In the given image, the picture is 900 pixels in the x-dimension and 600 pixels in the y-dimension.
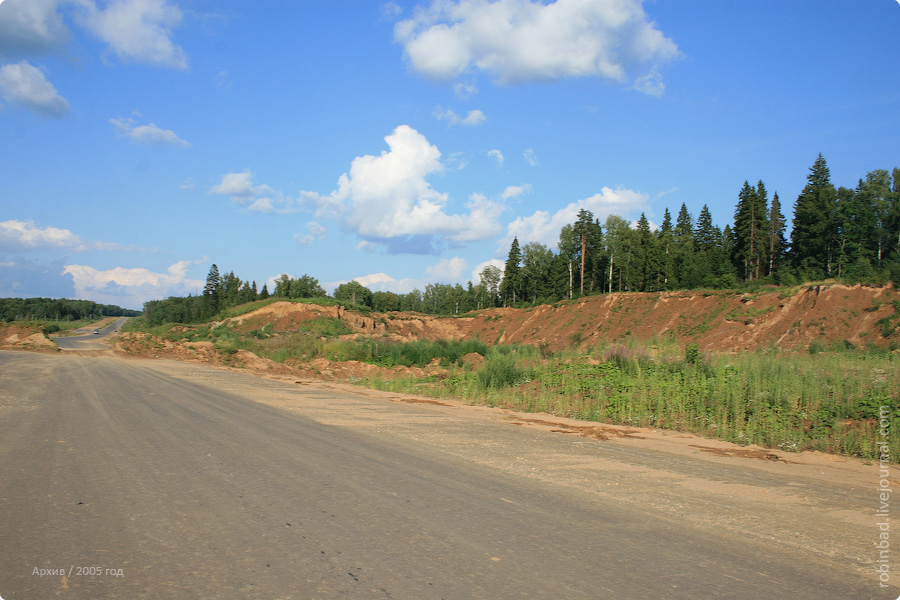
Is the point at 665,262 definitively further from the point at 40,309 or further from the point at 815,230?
the point at 40,309

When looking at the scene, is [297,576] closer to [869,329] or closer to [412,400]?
[412,400]

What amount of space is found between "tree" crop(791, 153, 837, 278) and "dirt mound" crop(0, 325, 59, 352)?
8058 centimetres

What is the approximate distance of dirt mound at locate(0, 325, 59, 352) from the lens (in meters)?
40.9

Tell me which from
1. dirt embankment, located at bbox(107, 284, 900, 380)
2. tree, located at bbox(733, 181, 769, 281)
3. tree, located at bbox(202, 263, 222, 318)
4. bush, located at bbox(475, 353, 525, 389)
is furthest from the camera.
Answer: tree, located at bbox(202, 263, 222, 318)

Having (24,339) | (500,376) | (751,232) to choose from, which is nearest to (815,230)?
(751,232)

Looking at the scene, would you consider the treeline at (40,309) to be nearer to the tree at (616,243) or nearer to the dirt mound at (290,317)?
the dirt mound at (290,317)

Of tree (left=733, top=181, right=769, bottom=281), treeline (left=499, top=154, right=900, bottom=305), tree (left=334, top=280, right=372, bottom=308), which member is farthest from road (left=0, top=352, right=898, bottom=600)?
tree (left=334, top=280, right=372, bottom=308)

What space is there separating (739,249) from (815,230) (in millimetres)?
10218

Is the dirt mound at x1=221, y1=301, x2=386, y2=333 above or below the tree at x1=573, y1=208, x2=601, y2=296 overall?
below

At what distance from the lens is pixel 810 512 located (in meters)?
5.66

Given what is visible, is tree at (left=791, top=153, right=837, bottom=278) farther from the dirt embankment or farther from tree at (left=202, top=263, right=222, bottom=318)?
tree at (left=202, top=263, right=222, bottom=318)

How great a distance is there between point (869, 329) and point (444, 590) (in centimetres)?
4246

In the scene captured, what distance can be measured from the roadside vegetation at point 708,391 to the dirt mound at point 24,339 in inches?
1352

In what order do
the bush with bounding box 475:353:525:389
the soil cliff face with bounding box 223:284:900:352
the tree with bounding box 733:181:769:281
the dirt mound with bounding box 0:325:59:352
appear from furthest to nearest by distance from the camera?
1. the tree with bounding box 733:181:769:281
2. the dirt mound with bounding box 0:325:59:352
3. the soil cliff face with bounding box 223:284:900:352
4. the bush with bounding box 475:353:525:389
